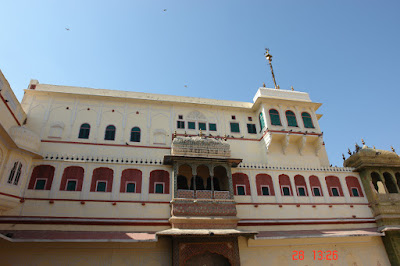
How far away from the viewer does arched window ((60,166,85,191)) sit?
46.0 feet

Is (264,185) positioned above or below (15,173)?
below

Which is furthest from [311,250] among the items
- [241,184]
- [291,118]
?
[291,118]

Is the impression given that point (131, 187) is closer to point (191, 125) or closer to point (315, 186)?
point (191, 125)

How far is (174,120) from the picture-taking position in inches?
746

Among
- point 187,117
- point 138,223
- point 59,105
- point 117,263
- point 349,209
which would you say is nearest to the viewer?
point 117,263

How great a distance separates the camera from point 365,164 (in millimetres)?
17516

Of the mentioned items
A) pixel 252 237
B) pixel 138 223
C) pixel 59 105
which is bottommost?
pixel 252 237

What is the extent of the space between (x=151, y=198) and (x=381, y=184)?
51.9 ft

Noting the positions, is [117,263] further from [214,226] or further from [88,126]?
[88,126]

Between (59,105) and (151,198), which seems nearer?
(151,198)

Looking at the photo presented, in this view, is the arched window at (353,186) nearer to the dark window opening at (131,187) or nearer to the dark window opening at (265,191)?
the dark window opening at (265,191)

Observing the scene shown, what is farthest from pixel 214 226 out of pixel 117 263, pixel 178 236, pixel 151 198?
pixel 117 263

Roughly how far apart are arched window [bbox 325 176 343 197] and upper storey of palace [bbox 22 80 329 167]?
1634 mm
